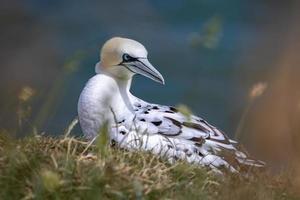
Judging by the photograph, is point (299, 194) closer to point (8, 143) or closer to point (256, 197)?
point (256, 197)

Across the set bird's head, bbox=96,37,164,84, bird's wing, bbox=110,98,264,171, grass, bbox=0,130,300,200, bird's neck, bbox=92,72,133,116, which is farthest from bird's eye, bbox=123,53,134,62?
grass, bbox=0,130,300,200

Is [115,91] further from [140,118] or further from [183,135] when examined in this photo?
[183,135]

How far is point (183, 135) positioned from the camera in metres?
6.82

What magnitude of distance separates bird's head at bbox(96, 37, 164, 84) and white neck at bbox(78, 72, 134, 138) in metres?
0.07

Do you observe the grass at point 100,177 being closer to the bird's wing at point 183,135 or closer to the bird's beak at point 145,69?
the bird's wing at point 183,135

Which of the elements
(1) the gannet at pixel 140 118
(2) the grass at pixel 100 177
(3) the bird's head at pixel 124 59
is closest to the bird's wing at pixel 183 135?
(1) the gannet at pixel 140 118

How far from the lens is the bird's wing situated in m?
6.36

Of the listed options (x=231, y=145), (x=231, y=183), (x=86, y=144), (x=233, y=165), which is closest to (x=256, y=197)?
(x=231, y=183)

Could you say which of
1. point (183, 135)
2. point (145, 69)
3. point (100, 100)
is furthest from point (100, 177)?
point (145, 69)

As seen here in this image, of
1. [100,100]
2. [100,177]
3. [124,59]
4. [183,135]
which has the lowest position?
[183,135]

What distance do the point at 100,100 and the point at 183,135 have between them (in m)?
0.85

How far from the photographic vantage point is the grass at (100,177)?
4.41 m

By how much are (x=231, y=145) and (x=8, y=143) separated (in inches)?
96.8

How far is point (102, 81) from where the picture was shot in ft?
24.7
